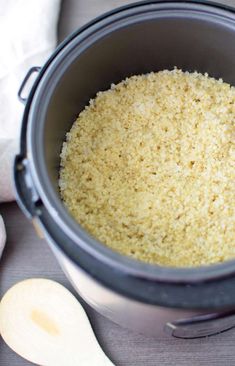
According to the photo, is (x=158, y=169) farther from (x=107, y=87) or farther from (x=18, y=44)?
(x=18, y=44)

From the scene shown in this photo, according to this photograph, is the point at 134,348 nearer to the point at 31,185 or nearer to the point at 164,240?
the point at 164,240

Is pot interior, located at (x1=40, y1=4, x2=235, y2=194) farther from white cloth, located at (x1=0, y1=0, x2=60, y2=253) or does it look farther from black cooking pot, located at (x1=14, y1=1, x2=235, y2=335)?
white cloth, located at (x1=0, y1=0, x2=60, y2=253)

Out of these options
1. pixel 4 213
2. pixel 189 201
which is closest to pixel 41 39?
pixel 4 213

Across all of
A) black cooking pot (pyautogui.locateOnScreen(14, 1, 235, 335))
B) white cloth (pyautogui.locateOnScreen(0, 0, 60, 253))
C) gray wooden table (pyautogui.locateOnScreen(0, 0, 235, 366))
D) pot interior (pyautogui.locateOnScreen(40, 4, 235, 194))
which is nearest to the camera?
black cooking pot (pyautogui.locateOnScreen(14, 1, 235, 335))

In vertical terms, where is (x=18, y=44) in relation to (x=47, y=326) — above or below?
above

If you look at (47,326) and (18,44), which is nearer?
(47,326)

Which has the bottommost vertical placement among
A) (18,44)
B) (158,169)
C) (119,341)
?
(119,341)

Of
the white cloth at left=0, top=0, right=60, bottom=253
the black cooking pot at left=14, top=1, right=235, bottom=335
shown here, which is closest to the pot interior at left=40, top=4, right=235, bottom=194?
the black cooking pot at left=14, top=1, right=235, bottom=335

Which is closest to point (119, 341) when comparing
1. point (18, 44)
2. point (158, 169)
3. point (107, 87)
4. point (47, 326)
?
point (47, 326)
